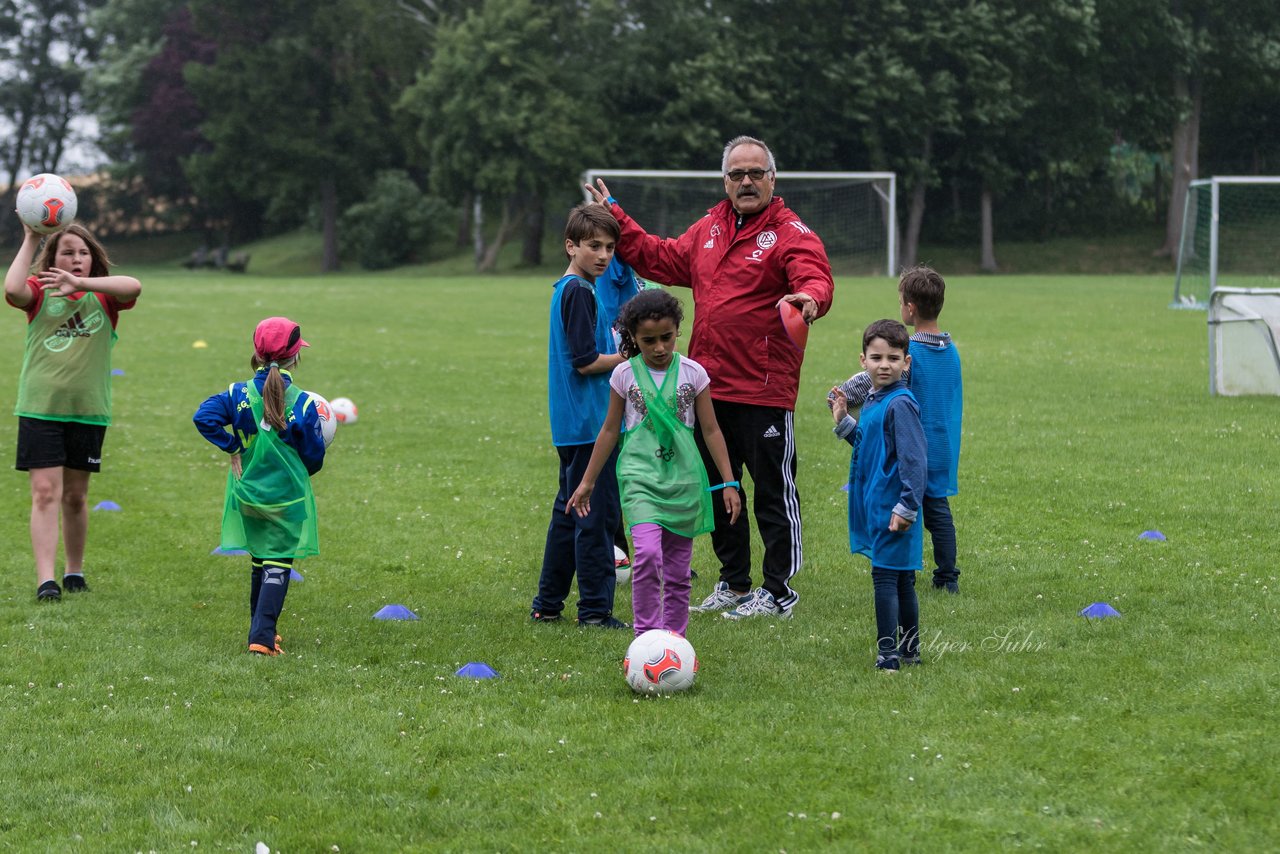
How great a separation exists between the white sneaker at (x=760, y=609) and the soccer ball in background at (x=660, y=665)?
1.31 metres

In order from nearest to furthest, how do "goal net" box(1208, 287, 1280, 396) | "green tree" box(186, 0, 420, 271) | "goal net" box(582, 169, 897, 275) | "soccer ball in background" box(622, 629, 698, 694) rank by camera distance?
"soccer ball in background" box(622, 629, 698, 694) → "goal net" box(1208, 287, 1280, 396) → "goal net" box(582, 169, 897, 275) → "green tree" box(186, 0, 420, 271)

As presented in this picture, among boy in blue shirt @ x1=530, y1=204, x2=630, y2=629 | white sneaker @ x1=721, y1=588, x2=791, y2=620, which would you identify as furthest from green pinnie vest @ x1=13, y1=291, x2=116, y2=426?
white sneaker @ x1=721, y1=588, x2=791, y2=620

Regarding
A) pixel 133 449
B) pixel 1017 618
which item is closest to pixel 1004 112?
pixel 133 449

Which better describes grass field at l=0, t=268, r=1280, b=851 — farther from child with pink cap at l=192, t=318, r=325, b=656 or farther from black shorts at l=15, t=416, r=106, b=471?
black shorts at l=15, t=416, r=106, b=471

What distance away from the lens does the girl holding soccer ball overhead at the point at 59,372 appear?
297 inches

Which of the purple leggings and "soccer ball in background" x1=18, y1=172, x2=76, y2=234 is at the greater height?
"soccer ball in background" x1=18, y1=172, x2=76, y2=234

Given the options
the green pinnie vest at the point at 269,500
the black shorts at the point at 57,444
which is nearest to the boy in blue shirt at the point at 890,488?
the green pinnie vest at the point at 269,500

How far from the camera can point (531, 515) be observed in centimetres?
1020

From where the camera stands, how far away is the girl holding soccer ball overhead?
7.55 meters

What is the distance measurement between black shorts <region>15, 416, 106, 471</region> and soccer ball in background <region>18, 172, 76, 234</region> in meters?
1.05

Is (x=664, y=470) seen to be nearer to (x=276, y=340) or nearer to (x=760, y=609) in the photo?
(x=760, y=609)

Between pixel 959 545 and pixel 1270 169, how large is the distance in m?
52.8

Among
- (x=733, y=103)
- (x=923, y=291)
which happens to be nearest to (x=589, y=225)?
(x=923, y=291)

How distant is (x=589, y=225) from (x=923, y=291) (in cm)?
187
